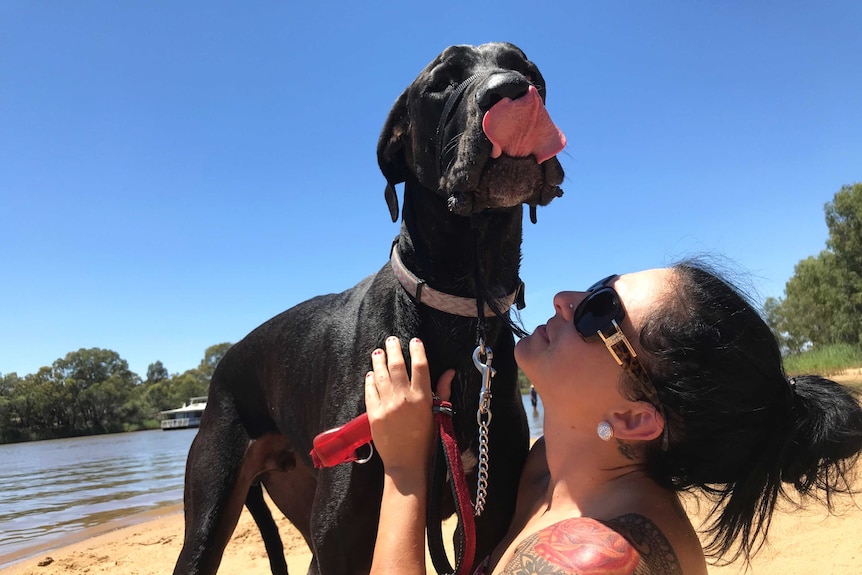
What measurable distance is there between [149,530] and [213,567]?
606cm

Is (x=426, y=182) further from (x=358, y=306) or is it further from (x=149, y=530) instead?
A: (x=149, y=530)

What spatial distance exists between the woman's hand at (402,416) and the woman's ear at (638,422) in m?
0.55

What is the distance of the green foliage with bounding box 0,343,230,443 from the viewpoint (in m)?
54.9

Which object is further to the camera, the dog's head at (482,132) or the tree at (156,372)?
the tree at (156,372)

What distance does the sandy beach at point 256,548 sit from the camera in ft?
12.4

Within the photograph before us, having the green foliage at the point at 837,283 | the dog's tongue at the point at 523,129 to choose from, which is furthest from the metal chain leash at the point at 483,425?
the green foliage at the point at 837,283

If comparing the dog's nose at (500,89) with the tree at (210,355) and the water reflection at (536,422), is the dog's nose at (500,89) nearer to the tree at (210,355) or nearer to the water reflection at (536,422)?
the water reflection at (536,422)

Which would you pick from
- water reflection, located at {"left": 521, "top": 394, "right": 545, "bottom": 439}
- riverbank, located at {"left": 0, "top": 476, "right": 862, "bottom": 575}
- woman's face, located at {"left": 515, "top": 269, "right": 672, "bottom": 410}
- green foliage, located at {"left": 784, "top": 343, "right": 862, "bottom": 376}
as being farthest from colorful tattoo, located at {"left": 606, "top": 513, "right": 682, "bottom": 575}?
green foliage, located at {"left": 784, "top": 343, "right": 862, "bottom": 376}

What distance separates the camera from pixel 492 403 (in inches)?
86.2

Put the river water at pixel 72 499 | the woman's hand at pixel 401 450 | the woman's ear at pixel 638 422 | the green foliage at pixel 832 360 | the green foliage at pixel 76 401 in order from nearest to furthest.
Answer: the woman's hand at pixel 401 450
the woman's ear at pixel 638 422
the river water at pixel 72 499
the green foliage at pixel 832 360
the green foliage at pixel 76 401

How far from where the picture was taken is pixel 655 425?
5.38 ft

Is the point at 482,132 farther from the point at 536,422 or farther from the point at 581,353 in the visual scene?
the point at 536,422

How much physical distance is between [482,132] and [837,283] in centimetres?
3613

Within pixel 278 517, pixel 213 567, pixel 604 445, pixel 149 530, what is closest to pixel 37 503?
pixel 149 530
